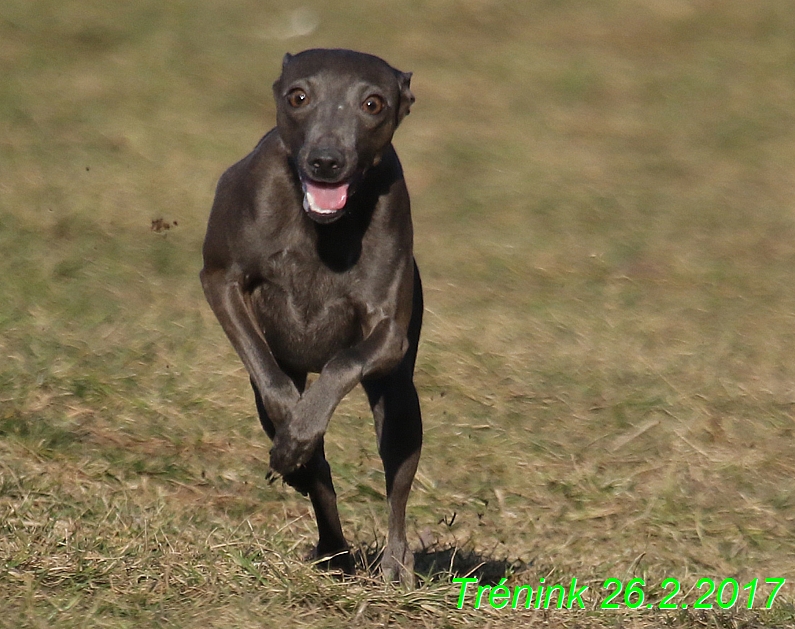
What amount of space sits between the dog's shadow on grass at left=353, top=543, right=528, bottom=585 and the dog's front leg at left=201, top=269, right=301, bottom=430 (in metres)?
1.22

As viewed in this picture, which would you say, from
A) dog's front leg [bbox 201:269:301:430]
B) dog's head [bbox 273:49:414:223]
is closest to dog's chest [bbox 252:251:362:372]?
dog's front leg [bbox 201:269:301:430]

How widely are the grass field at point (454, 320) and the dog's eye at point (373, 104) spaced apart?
167 centimetres

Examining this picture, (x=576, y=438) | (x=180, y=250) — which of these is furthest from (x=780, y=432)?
(x=180, y=250)

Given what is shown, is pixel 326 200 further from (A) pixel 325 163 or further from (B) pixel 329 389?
(B) pixel 329 389

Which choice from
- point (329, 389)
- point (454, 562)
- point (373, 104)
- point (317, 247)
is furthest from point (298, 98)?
point (454, 562)

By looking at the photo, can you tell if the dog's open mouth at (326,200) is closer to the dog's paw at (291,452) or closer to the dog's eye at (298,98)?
the dog's eye at (298,98)

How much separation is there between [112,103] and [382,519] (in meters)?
8.39

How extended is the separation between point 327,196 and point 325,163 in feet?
0.43

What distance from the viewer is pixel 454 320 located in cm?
999

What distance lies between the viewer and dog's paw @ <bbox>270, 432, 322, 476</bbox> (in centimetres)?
481

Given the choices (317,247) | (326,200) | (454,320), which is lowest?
(454,320)

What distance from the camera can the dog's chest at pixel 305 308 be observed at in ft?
17.3

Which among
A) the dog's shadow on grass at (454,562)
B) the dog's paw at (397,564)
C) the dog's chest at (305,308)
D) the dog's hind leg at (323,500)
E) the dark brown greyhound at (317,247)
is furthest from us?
the dog's shadow on grass at (454,562)

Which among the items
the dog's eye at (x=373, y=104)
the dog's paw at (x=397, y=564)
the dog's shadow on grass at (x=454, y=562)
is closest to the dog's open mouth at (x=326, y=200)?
the dog's eye at (x=373, y=104)
